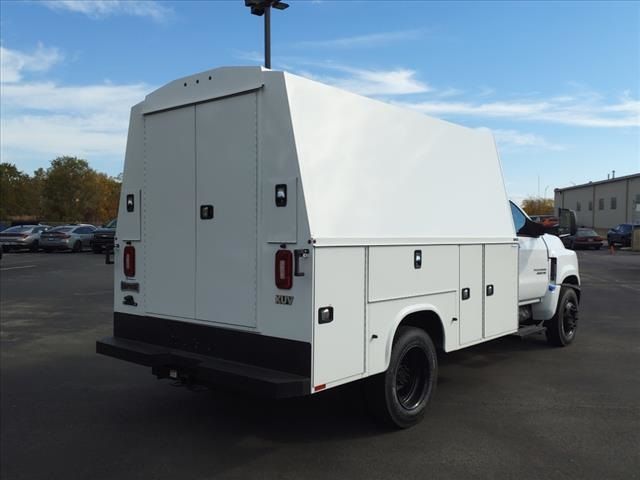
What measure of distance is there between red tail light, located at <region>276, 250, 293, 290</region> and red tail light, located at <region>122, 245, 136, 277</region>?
1772 mm

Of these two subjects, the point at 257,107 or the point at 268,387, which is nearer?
the point at 268,387

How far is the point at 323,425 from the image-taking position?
16.2 feet

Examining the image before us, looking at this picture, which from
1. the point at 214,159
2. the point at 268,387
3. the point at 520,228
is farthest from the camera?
the point at 520,228

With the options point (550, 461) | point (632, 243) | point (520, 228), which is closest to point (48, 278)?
point (520, 228)

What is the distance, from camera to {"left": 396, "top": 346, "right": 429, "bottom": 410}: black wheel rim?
16.1 feet

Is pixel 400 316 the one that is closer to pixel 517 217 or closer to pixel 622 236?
pixel 517 217

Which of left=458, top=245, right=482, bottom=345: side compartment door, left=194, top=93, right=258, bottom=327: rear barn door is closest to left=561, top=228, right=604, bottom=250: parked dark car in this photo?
left=458, top=245, right=482, bottom=345: side compartment door

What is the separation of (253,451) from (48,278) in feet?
48.3

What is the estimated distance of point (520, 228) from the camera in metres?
7.16

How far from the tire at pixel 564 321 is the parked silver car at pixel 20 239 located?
3043 cm

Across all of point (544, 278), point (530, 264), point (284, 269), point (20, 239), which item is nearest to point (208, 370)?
point (284, 269)

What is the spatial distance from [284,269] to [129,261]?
191 centimetres

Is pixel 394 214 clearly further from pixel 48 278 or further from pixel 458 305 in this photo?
pixel 48 278

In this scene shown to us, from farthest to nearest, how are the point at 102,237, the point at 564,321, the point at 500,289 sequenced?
1. the point at 102,237
2. the point at 564,321
3. the point at 500,289
